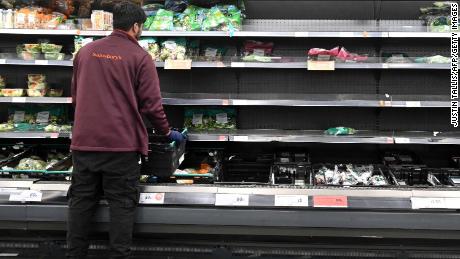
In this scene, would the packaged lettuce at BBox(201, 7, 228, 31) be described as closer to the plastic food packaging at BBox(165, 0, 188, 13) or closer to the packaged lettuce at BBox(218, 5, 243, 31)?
the packaged lettuce at BBox(218, 5, 243, 31)

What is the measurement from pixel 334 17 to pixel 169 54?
155 cm

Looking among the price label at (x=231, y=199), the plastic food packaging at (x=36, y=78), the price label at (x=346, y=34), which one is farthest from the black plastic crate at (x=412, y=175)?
the plastic food packaging at (x=36, y=78)

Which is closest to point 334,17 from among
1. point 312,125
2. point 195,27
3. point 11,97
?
point 312,125

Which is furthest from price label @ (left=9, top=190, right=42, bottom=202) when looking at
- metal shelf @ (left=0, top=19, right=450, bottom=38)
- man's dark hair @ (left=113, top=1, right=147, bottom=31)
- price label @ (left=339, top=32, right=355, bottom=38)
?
price label @ (left=339, top=32, right=355, bottom=38)

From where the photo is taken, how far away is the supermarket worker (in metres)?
2.74

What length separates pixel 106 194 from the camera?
9.32ft

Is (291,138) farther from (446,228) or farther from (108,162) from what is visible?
(108,162)

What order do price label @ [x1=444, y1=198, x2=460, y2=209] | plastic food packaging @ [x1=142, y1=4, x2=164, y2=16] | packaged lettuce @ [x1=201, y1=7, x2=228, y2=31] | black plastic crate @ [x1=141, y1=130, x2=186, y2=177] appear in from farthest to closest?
plastic food packaging @ [x1=142, y1=4, x2=164, y2=16] < packaged lettuce @ [x1=201, y1=7, x2=228, y2=31] < black plastic crate @ [x1=141, y1=130, x2=186, y2=177] < price label @ [x1=444, y1=198, x2=460, y2=209]

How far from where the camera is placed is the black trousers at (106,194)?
2.78m

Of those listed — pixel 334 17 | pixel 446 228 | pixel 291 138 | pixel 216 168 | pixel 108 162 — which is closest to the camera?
pixel 108 162

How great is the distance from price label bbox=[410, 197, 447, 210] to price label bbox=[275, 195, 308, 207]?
0.68 m

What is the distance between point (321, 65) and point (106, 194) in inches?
77.8

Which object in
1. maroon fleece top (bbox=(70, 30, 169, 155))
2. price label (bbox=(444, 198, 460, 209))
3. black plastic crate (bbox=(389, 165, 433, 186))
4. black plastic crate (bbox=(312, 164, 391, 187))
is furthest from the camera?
black plastic crate (bbox=(389, 165, 433, 186))

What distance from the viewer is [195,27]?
158 inches
